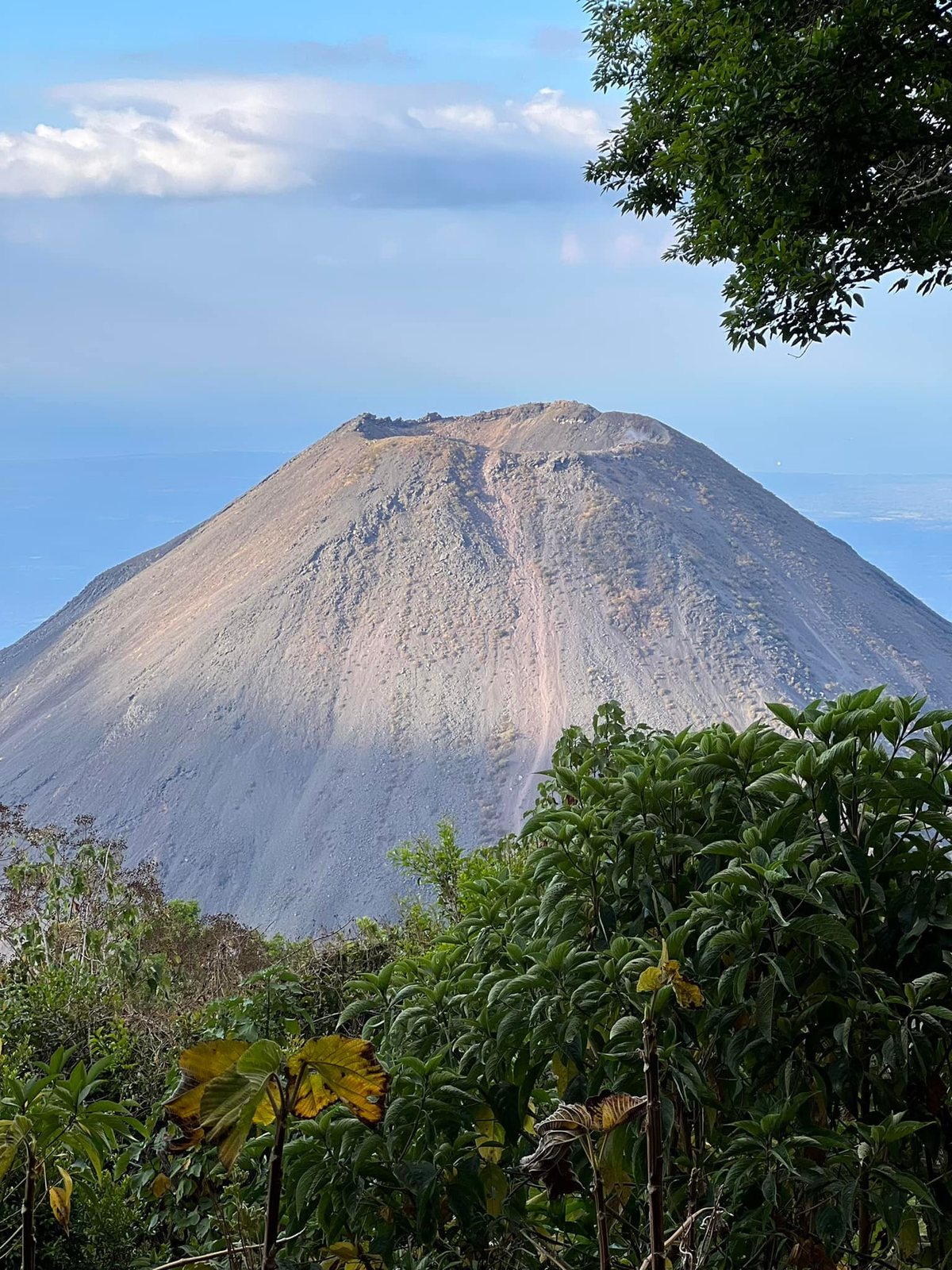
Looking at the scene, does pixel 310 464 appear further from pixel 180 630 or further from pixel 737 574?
pixel 737 574

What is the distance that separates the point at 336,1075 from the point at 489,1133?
49cm

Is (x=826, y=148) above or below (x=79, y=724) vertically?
below

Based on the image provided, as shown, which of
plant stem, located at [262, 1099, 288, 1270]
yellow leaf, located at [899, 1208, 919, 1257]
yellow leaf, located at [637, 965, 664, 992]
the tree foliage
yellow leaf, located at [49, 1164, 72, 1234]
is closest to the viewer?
plant stem, located at [262, 1099, 288, 1270]

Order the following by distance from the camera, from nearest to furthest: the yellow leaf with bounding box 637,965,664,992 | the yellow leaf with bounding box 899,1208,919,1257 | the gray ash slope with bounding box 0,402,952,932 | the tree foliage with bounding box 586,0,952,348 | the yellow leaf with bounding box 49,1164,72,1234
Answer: the yellow leaf with bounding box 637,965,664,992, the yellow leaf with bounding box 49,1164,72,1234, the yellow leaf with bounding box 899,1208,919,1257, the tree foliage with bounding box 586,0,952,348, the gray ash slope with bounding box 0,402,952,932

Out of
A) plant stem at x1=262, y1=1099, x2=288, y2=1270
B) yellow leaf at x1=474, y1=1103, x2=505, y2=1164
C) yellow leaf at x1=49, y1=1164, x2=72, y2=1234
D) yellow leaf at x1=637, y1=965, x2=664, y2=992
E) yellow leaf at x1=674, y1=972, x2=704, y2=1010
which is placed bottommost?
yellow leaf at x1=474, y1=1103, x2=505, y2=1164

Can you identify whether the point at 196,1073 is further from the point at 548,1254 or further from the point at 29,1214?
the point at 548,1254

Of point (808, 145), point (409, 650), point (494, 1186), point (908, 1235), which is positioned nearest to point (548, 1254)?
point (494, 1186)

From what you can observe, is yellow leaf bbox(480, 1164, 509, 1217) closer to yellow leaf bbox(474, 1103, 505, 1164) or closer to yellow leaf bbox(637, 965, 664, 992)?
yellow leaf bbox(474, 1103, 505, 1164)

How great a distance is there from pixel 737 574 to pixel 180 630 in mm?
9236

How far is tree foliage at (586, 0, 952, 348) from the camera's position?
74.0 inches

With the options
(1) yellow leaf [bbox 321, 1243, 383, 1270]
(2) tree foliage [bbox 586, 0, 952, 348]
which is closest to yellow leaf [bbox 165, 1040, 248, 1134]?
(1) yellow leaf [bbox 321, 1243, 383, 1270]

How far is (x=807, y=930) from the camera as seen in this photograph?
0.81 meters

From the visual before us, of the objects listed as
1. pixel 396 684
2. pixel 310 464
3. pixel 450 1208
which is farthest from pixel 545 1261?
pixel 310 464

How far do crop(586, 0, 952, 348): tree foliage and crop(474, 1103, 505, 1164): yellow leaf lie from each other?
1.63m
